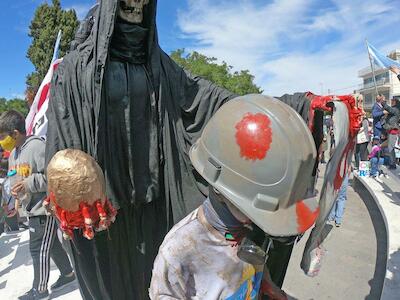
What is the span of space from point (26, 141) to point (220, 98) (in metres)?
2.17

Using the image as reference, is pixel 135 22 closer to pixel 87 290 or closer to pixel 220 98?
pixel 220 98

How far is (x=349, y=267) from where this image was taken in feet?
15.5

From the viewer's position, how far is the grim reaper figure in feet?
5.55

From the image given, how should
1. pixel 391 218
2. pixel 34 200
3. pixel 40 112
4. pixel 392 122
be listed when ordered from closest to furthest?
1. pixel 34 200
2. pixel 40 112
3. pixel 391 218
4. pixel 392 122

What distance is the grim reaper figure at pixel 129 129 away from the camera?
1690 millimetres

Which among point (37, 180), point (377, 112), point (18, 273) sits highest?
point (37, 180)

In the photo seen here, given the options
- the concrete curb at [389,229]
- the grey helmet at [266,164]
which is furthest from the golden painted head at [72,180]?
the concrete curb at [389,229]

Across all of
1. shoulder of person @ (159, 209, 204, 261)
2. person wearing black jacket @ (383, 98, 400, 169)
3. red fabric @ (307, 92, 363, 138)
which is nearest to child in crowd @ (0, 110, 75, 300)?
shoulder of person @ (159, 209, 204, 261)

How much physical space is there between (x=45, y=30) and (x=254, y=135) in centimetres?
2760

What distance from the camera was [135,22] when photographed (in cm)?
179

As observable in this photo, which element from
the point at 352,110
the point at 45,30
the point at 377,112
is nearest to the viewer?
the point at 352,110

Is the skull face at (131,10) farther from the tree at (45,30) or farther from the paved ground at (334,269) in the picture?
the tree at (45,30)

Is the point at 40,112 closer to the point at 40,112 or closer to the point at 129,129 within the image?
the point at 40,112

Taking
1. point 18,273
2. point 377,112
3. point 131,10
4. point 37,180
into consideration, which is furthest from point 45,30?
point 131,10
